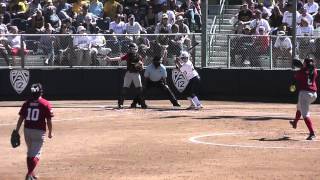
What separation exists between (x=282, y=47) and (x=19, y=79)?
8.93 metres

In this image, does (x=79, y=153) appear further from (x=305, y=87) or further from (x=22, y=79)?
(x=22, y=79)

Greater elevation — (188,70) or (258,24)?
(258,24)

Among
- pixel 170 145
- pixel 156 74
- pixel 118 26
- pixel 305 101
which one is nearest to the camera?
pixel 170 145

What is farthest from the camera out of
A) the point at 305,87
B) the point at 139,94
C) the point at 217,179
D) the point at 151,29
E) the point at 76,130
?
the point at 151,29

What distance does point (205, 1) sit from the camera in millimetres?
26266

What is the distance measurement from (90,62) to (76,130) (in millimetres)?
7951

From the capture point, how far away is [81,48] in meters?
26.7

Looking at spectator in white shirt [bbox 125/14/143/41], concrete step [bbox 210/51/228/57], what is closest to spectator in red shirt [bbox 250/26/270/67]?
concrete step [bbox 210/51/228/57]

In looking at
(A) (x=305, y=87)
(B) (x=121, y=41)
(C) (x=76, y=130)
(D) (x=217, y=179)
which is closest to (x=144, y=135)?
(C) (x=76, y=130)

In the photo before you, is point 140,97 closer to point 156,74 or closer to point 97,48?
point 156,74

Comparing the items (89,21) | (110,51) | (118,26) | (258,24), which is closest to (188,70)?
(110,51)

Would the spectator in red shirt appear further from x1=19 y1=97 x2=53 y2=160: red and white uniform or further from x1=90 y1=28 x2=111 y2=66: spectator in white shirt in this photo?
x1=19 y1=97 x2=53 y2=160: red and white uniform

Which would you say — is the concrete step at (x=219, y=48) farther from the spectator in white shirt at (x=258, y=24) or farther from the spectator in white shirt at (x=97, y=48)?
the spectator in white shirt at (x=97, y=48)

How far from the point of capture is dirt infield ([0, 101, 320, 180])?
13.6 meters
